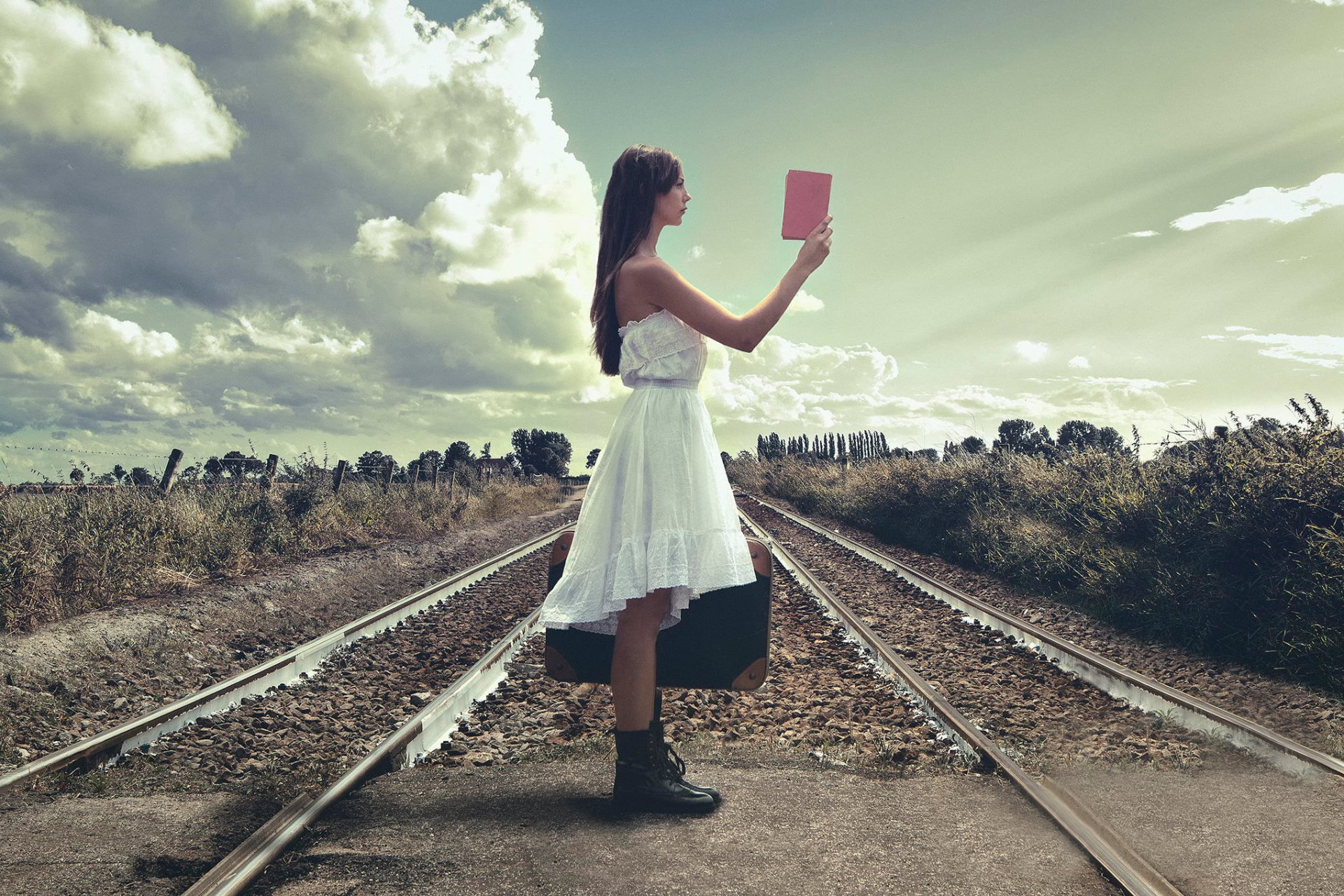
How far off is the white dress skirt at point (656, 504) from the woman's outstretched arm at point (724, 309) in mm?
106

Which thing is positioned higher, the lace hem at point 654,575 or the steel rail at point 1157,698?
the lace hem at point 654,575

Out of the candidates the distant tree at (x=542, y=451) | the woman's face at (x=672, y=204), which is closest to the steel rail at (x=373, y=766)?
the woman's face at (x=672, y=204)

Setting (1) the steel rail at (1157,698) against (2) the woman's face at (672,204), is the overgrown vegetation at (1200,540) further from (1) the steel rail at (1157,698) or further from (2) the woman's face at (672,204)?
(2) the woman's face at (672,204)

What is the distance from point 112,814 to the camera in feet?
10.6

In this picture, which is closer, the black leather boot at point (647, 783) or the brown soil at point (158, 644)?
the black leather boot at point (647, 783)

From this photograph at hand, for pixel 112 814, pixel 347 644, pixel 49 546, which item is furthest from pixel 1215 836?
pixel 49 546

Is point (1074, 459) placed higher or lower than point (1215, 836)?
higher

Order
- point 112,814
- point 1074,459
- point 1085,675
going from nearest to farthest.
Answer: point 112,814
point 1085,675
point 1074,459

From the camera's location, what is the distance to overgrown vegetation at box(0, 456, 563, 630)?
7.21m

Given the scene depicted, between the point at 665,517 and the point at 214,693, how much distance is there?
4018 mm

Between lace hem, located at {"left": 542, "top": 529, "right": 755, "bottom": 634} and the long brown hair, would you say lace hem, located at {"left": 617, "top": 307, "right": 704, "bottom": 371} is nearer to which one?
the long brown hair

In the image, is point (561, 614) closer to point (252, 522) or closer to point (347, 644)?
point (347, 644)

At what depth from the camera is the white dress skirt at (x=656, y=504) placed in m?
2.64

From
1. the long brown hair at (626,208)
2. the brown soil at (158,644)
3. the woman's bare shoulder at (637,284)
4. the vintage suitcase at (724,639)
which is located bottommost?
the brown soil at (158,644)
